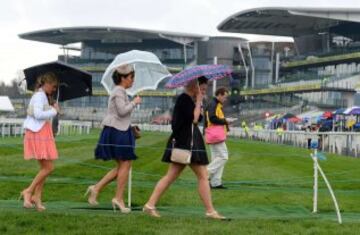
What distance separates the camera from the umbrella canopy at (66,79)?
10180 mm

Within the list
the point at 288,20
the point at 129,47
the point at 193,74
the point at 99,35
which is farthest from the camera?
the point at 129,47

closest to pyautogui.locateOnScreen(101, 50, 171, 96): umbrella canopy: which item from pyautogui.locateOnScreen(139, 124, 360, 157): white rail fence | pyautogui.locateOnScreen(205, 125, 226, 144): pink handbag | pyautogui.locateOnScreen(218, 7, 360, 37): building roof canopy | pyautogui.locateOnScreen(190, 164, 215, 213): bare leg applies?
pyautogui.locateOnScreen(190, 164, 215, 213): bare leg

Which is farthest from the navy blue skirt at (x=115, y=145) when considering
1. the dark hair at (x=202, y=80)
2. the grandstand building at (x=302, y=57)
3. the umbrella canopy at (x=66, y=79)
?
the grandstand building at (x=302, y=57)

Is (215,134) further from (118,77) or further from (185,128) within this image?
(185,128)

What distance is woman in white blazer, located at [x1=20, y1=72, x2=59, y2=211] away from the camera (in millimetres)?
9047

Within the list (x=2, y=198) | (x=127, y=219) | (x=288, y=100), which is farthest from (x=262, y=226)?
(x=288, y=100)

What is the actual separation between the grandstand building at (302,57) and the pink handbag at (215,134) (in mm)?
69529

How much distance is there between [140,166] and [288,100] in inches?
3081

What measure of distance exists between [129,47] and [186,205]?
11721 cm

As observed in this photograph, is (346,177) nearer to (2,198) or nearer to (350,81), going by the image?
(2,198)

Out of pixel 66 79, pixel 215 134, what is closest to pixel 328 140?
pixel 215 134

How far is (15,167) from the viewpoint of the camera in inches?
659

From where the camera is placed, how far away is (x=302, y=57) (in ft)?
335

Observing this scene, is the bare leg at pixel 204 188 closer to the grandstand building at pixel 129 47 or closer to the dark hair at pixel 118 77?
the dark hair at pixel 118 77
